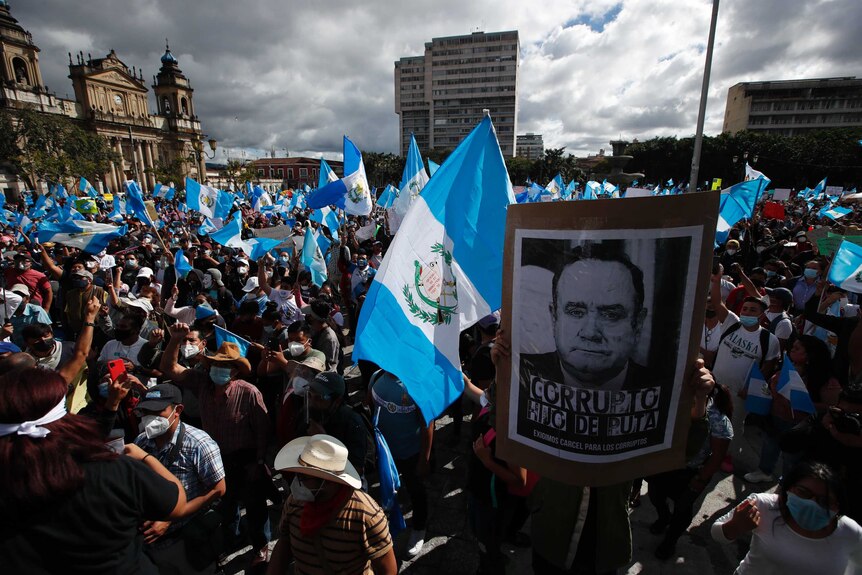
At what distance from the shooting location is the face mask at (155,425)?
231 centimetres

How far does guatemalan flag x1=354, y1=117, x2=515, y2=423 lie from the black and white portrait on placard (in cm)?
111

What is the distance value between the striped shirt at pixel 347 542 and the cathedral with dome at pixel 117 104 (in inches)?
2383

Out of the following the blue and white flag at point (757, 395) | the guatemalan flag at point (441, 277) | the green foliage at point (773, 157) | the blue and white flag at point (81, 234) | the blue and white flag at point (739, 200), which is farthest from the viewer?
the green foliage at point (773, 157)

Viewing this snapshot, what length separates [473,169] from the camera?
3.01m

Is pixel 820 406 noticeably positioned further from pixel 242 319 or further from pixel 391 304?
pixel 242 319

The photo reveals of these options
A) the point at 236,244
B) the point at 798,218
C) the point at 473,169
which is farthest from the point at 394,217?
the point at 798,218

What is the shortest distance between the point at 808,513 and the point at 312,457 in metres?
2.20

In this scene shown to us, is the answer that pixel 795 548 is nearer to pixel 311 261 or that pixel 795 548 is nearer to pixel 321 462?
pixel 321 462

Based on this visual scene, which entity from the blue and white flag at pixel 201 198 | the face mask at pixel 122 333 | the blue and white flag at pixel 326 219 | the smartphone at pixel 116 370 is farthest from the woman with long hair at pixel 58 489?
the blue and white flag at pixel 201 198

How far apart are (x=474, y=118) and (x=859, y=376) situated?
110 meters

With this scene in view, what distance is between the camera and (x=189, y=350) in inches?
146

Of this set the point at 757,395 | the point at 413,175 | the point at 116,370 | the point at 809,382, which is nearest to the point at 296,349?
the point at 116,370

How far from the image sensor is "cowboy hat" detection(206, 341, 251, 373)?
121 inches

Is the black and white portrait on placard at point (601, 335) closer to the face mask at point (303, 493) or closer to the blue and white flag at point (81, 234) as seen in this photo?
the face mask at point (303, 493)
